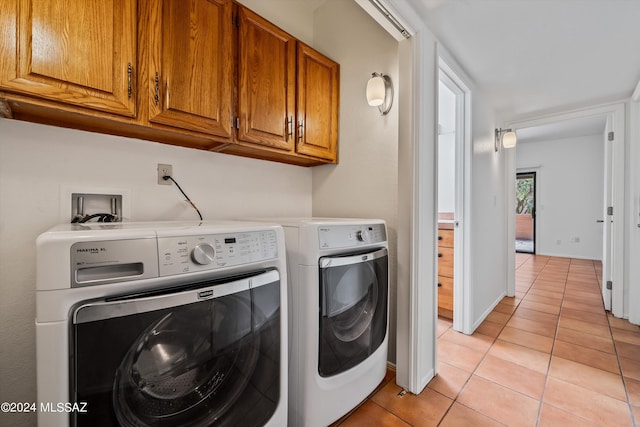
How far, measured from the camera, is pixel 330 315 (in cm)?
123

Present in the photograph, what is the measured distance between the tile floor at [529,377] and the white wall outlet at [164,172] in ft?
5.00

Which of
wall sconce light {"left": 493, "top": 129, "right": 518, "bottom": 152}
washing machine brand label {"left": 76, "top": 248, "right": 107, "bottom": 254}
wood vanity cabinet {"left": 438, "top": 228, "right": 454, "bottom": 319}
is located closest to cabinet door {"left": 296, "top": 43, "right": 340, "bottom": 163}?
washing machine brand label {"left": 76, "top": 248, "right": 107, "bottom": 254}

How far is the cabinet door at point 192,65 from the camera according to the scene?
116cm

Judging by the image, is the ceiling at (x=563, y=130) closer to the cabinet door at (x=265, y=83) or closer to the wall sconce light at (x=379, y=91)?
the wall sconce light at (x=379, y=91)

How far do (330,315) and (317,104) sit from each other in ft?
4.52

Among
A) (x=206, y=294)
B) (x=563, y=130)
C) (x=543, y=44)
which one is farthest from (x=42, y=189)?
(x=563, y=130)

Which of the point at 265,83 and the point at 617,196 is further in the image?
the point at 617,196

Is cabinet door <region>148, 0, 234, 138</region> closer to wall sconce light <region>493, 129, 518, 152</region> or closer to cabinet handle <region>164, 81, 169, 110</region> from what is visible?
cabinet handle <region>164, 81, 169, 110</region>

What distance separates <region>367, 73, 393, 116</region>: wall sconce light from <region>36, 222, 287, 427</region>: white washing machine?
1068mm

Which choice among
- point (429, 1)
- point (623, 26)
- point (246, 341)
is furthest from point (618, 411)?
point (429, 1)

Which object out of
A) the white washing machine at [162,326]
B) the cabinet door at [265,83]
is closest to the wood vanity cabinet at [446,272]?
the cabinet door at [265,83]

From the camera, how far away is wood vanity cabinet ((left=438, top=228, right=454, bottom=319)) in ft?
8.35

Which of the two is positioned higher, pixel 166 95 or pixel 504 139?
pixel 504 139

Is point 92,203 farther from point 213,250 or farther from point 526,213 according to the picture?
point 526,213
